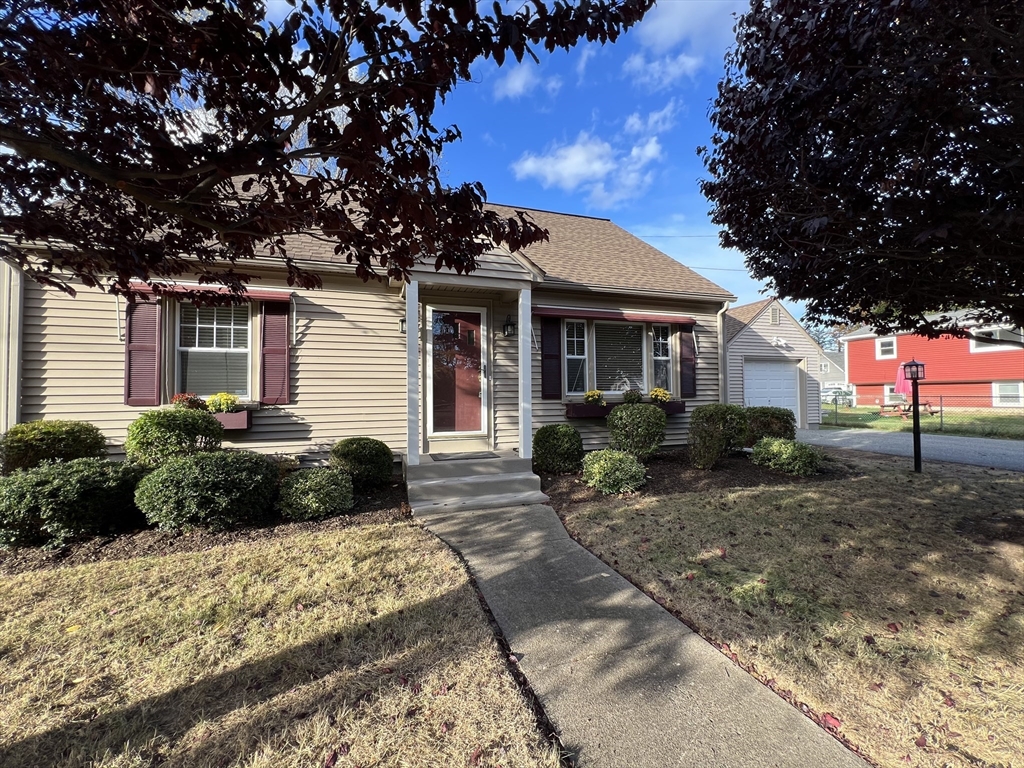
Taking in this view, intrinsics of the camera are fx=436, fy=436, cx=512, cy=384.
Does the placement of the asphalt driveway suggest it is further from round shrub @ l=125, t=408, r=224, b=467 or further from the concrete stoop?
round shrub @ l=125, t=408, r=224, b=467

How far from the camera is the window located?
Result: 814 cm

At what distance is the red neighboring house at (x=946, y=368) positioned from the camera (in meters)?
17.6

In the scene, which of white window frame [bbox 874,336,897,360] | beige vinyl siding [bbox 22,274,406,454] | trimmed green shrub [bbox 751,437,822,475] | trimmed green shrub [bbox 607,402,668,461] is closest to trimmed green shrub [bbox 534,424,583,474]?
trimmed green shrub [bbox 607,402,668,461]

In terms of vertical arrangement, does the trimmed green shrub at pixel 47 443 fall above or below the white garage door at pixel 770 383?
below

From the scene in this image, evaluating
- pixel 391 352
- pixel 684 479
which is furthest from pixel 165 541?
pixel 684 479

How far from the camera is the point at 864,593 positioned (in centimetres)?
322

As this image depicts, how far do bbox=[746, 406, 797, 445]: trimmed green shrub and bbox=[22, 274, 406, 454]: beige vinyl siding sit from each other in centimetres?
631

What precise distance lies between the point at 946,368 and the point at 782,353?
Answer: 43.0 ft

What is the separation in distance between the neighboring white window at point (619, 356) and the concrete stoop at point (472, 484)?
2.65m

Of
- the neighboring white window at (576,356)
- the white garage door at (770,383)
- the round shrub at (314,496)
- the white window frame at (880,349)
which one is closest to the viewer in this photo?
the round shrub at (314,496)

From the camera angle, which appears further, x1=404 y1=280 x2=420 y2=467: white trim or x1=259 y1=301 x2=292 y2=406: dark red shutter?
x1=259 y1=301 x2=292 y2=406: dark red shutter

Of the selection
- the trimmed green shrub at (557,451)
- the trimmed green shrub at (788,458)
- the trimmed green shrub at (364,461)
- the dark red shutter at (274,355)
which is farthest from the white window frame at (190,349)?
the trimmed green shrub at (788,458)

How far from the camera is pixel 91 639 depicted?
2.60 m

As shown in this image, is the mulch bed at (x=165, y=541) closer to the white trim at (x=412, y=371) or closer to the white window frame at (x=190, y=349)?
the white trim at (x=412, y=371)
